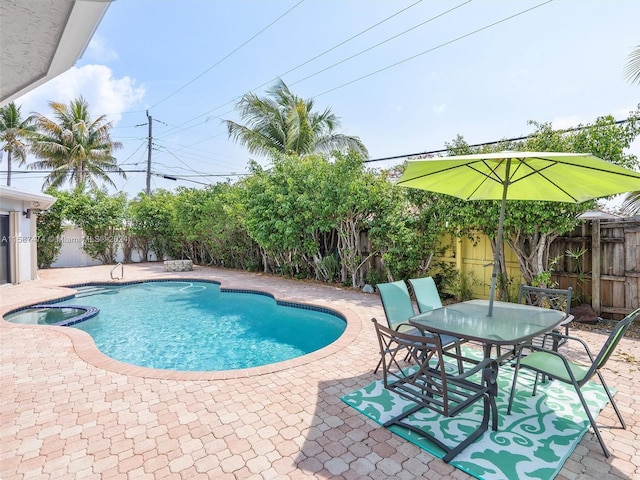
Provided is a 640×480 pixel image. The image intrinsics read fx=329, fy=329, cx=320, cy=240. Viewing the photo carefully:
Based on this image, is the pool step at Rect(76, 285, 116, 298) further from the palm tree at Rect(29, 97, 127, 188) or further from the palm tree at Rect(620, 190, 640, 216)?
the palm tree at Rect(620, 190, 640, 216)

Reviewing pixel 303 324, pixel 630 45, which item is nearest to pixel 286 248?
pixel 303 324

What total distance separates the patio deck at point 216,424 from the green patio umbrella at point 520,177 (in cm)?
205

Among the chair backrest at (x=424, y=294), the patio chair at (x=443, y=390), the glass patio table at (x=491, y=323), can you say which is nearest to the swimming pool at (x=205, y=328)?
the chair backrest at (x=424, y=294)

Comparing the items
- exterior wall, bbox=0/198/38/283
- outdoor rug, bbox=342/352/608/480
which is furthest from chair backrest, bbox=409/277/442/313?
exterior wall, bbox=0/198/38/283

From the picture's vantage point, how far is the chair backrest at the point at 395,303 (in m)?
4.67

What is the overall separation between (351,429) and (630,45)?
1129 cm

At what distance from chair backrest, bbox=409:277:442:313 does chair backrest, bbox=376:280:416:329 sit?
11.3 inches

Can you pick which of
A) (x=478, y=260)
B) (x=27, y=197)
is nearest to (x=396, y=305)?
(x=478, y=260)

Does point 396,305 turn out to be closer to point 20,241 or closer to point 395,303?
point 395,303

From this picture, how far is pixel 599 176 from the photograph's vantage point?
3.68 meters

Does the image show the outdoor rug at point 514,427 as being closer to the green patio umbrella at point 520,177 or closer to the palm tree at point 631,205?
the green patio umbrella at point 520,177

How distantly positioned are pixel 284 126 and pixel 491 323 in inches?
612

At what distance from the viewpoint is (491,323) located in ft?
12.5

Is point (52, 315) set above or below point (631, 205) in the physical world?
below
